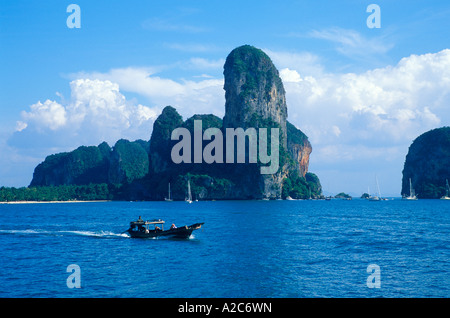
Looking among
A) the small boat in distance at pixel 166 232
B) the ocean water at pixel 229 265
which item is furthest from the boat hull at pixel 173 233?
the ocean water at pixel 229 265

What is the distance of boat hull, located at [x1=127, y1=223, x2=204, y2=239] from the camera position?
1828 inches

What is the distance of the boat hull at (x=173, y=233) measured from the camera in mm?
46438

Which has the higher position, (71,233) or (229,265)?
(229,265)

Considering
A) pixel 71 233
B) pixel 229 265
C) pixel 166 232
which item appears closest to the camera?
pixel 229 265

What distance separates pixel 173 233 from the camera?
47.2 m

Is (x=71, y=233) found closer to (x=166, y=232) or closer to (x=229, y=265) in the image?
(x=166, y=232)

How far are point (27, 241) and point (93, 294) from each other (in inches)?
1189

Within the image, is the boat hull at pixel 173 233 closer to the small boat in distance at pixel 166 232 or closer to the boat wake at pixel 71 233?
the small boat in distance at pixel 166 232

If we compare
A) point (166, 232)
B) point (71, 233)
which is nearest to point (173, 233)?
point (166, 232)
